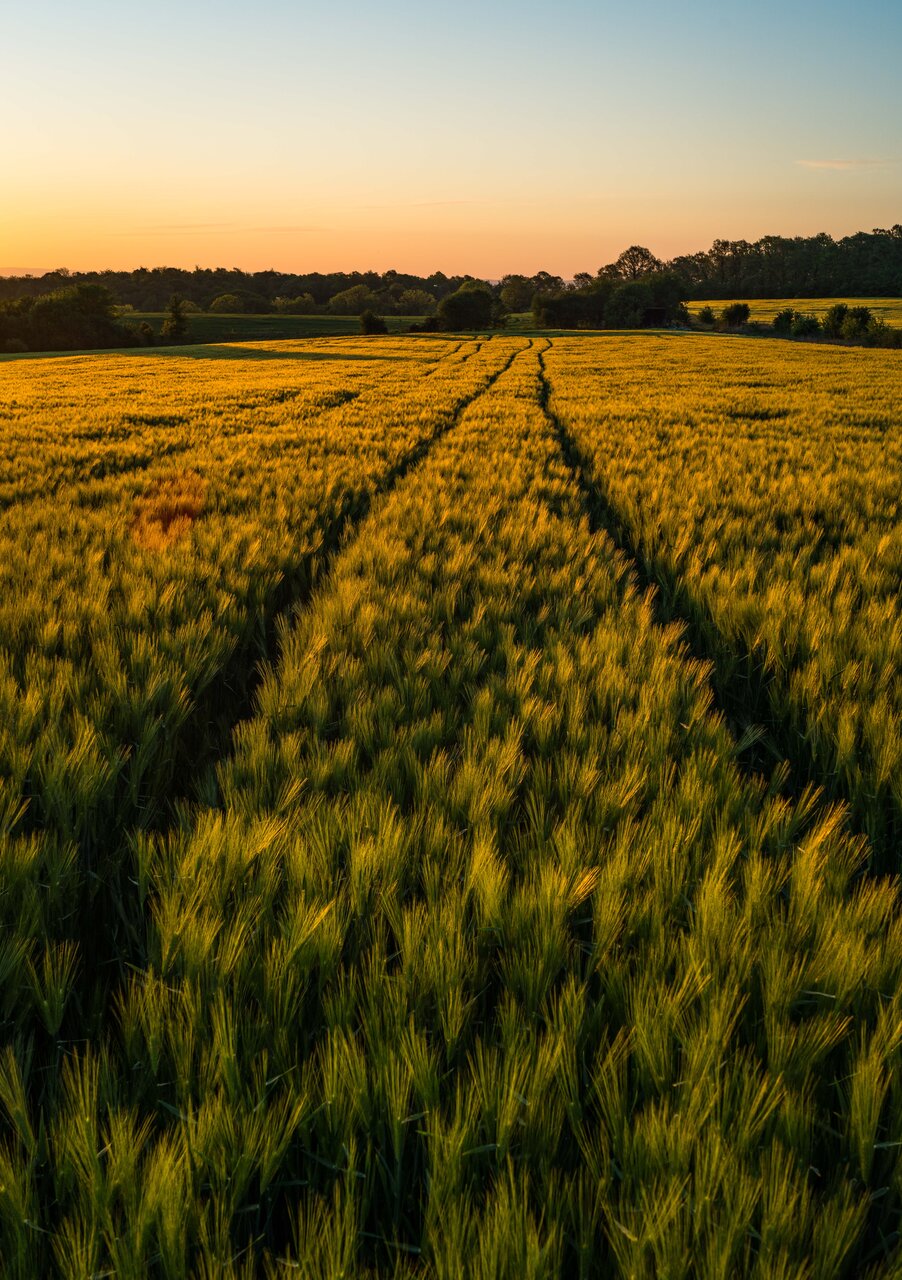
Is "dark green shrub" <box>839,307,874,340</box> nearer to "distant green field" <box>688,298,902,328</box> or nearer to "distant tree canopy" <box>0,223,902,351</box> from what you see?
"distant green field" <box>688,298,902,328</box>

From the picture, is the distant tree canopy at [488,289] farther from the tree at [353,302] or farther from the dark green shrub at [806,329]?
the dark green shrub at [806,329]

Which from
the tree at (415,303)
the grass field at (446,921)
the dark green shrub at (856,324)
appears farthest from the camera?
the tree at (415,303)

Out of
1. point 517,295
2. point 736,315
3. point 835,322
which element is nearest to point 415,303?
point 517,295

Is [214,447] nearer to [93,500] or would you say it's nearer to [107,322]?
[93,500]

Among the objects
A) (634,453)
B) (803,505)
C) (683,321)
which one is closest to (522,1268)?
(803,505)

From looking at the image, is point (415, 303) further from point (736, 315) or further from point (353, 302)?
point (736, 315)

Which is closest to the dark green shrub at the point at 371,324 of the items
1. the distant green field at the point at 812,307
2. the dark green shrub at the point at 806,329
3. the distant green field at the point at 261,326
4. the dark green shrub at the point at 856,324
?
the distant green field at the point at 261,326
